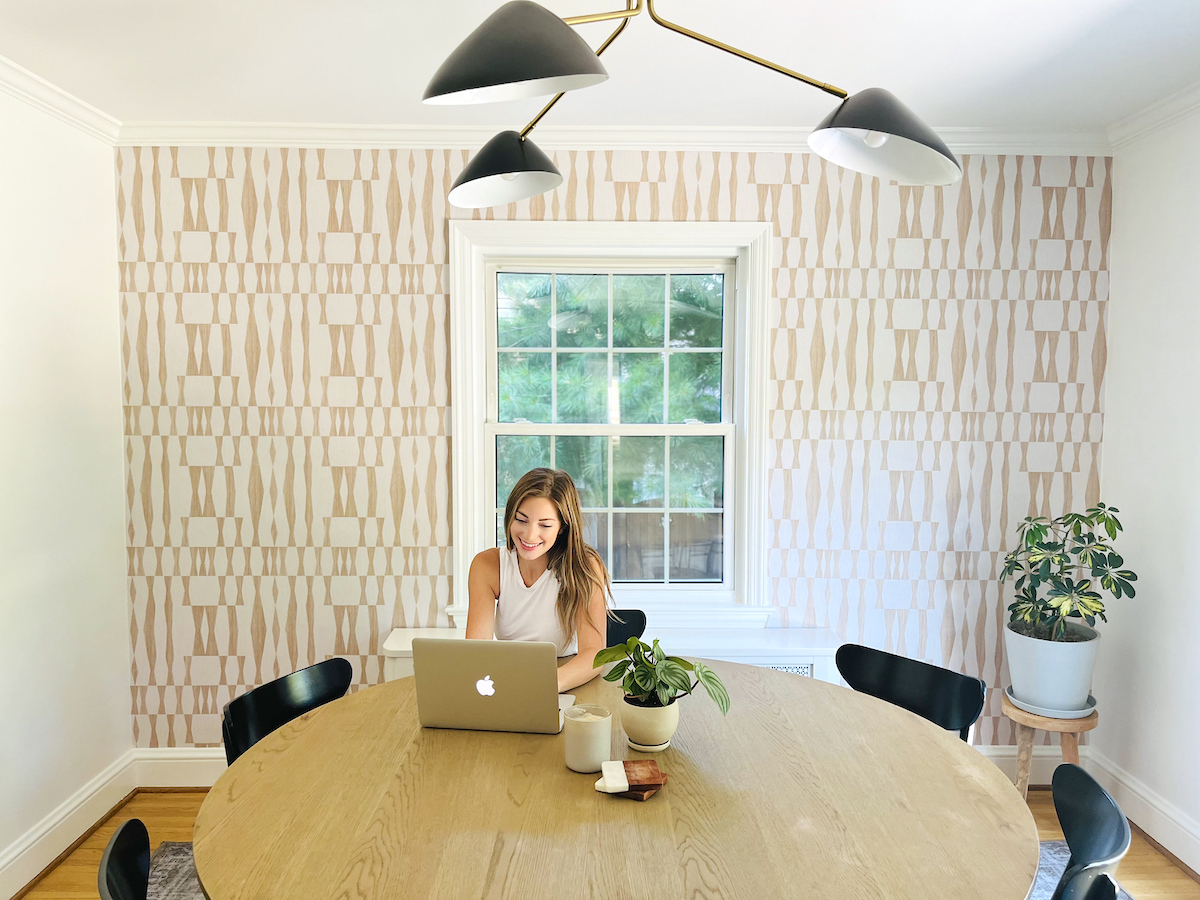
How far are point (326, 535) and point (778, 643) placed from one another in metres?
2.01

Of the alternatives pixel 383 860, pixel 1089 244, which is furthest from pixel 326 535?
pixel 1089 244

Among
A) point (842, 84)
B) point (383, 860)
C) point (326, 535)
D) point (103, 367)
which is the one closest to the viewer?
point (383, 860)

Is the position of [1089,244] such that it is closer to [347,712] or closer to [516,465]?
[516,465]

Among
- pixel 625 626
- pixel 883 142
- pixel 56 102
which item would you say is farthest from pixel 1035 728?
pixel 56 102

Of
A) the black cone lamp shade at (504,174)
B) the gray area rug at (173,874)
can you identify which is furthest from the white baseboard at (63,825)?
the black cone lamp shade at (504,174)

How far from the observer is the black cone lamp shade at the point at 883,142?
4.82ft

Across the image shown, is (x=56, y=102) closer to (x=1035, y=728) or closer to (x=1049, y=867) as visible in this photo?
(x=1035, y=728)

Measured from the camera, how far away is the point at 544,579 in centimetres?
246

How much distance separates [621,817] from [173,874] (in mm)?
2225

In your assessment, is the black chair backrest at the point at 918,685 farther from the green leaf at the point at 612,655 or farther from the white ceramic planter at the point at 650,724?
the green leaf at the point at 612,655

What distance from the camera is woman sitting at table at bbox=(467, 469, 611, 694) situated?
7.75 ft

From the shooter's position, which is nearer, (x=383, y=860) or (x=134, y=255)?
(x=383, y=860)

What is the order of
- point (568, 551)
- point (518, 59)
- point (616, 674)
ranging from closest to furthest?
point (518, 59), point (616, 674), point (568, 551)

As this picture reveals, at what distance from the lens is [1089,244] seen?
11.6ft
